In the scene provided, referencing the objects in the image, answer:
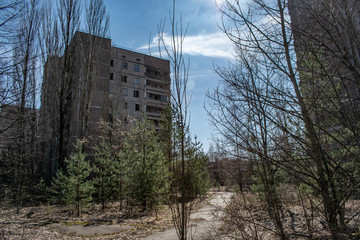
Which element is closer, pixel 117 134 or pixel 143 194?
pixel 143 194

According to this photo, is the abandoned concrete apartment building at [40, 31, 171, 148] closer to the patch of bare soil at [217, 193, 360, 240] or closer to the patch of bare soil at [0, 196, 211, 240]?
the patch of bare soil at [0, 196, 211, 240]

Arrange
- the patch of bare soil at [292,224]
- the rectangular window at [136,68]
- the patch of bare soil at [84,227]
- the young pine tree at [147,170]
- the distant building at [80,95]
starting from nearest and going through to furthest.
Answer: the patch of bare soil at [292,224]
the patch of bare soil at [84,227]
the young pine tree at [147,170]
the distant building at [80,95]
the rectangular window at [136,68]

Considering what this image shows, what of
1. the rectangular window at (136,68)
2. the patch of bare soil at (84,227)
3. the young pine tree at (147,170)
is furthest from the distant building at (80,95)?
the rectangular window at (136,68)

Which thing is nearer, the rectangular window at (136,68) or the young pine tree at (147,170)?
the young pine tree at (147,170)

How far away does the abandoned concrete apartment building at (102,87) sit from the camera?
58.0 ft

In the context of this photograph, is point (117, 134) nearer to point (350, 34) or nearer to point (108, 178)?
point (108, 178)

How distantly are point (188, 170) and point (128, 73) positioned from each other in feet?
100

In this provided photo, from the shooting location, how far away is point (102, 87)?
2398 cm

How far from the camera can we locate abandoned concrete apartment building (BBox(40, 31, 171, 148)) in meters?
17.7

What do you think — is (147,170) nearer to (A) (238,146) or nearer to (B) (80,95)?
(A) (238,146)

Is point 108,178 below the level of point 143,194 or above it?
above

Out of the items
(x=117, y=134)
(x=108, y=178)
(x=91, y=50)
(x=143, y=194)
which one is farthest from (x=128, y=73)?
(x=143, y=194)

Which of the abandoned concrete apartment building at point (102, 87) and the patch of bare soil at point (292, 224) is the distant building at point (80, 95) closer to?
the abandoned concrete apartment building at point (102, 87)

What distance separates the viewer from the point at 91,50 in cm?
1914
